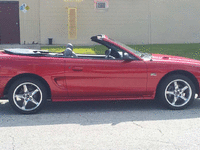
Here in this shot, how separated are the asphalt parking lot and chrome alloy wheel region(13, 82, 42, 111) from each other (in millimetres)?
168

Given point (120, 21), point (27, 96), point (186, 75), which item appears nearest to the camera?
point (27, 96)

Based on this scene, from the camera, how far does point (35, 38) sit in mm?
21781

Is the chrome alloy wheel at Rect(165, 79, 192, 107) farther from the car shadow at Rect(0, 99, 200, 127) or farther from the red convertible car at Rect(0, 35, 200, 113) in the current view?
the car shadow at Rect(0, 99, 200, 127)

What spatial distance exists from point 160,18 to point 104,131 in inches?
754

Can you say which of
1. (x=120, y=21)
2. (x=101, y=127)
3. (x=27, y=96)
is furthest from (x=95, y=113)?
(x=120, y=21)

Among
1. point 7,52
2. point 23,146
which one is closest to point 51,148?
point 23,146

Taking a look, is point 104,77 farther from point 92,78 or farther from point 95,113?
point 95,113

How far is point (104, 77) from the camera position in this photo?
5.49 m

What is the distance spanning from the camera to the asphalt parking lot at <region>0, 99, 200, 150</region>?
3973 millimetres

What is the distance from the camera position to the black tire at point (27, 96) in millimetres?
5363

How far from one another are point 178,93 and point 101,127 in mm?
1740

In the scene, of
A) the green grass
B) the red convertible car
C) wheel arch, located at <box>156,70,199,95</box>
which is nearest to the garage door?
the green grass

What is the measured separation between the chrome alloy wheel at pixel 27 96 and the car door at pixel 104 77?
1.83 feet

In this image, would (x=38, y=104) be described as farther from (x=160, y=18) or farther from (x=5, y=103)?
(x=160, y=18)
